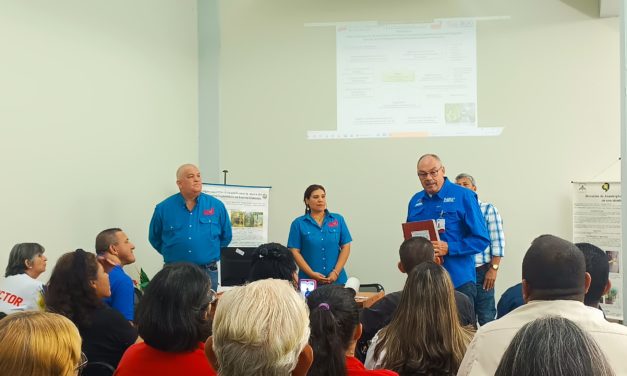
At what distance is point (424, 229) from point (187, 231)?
228 centimetres

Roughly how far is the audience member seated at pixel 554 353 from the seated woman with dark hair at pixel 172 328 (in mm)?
1279

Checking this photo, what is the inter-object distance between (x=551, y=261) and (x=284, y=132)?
5.31m

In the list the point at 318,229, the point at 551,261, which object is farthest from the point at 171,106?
the point at 551,261

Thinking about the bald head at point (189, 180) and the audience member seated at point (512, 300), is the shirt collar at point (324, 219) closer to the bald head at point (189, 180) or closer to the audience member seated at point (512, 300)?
the bald head at point (189, 180)

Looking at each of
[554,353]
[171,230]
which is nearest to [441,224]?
[171,230]

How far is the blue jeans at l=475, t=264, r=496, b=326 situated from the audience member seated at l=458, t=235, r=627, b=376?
3.48 m

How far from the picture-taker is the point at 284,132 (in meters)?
7.16

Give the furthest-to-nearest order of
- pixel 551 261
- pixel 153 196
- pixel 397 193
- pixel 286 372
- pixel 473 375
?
1. pixel 397 193
2. pixel 153 196
3. pixel 551 261
4. pixel 473 375
5. pixel 286 372

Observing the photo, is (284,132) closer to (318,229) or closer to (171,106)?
(171,106)

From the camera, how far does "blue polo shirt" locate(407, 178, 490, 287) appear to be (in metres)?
4.29

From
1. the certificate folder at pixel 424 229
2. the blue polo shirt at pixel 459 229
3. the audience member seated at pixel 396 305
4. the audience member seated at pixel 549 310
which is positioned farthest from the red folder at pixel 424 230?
the audience member seated at pixel 549 310

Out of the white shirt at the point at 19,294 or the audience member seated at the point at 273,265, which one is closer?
the audience member seated at the point at 273,265

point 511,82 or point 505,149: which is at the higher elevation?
point 511,82

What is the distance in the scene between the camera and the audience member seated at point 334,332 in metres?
1.75
